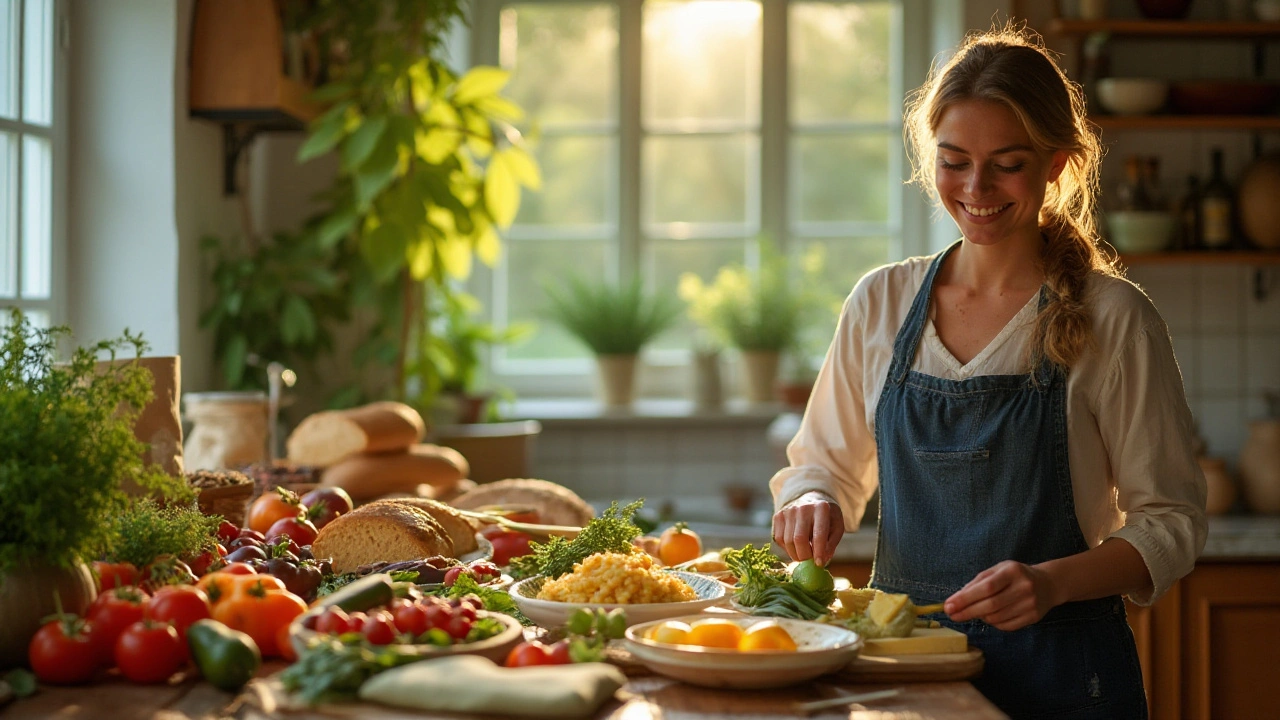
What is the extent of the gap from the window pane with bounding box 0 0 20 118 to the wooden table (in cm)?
181

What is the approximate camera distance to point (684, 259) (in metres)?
4.50

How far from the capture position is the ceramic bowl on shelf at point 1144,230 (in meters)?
3.66

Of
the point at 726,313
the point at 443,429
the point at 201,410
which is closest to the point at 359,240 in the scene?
the point at 443,429

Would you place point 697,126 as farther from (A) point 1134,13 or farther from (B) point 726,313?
(A) point 1134,13

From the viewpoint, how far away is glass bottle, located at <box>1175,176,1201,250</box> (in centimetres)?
376

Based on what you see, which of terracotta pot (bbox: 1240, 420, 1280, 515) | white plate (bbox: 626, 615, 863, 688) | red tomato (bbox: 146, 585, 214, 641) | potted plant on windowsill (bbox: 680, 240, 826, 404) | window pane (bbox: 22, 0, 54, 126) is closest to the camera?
white plate (bbox: 626, 615, 863, 688)

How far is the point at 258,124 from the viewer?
336 centimetres

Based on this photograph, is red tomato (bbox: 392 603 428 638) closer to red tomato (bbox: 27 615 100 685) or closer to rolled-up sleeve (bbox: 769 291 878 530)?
red tomato (bbox: 27 615 100 685)

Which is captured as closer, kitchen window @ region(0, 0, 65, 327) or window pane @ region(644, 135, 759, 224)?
kitchen window @ region(0, 0, 65, 327)

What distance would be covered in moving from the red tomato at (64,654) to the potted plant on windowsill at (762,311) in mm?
3060

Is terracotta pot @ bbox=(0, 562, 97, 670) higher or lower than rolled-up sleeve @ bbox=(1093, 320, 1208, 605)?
lower

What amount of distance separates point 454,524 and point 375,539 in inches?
10.2

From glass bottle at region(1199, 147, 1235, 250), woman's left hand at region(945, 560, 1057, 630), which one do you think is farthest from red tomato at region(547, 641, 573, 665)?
glass bottle at region(1199, 147, 1235, 250)

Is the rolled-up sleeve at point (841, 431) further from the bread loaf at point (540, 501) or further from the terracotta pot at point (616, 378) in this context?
the terracotta pot at point (616, 378)
